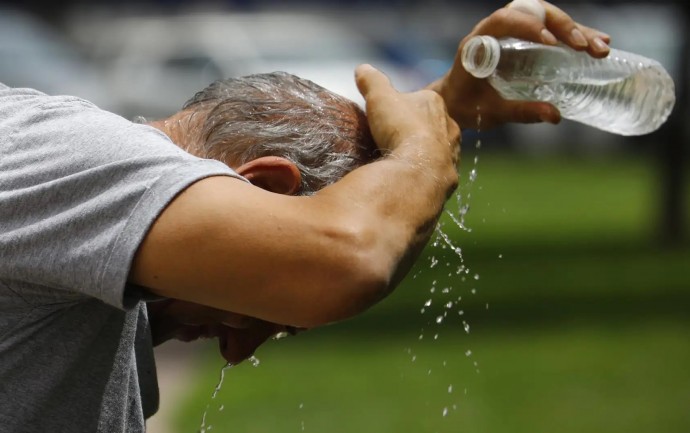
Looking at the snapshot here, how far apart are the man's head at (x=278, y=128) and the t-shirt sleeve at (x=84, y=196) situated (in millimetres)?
304

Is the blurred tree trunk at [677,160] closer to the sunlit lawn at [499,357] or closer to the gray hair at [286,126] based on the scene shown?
the sunlit lawn at [499,357]

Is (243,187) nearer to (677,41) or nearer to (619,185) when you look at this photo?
(677,41)

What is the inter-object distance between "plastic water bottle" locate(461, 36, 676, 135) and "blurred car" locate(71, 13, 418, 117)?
13.9m

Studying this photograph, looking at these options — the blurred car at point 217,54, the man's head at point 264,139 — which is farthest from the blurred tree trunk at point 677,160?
the man's head at point 264,139

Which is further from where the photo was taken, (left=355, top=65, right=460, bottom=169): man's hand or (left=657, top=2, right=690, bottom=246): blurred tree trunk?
(left=657, top=2, right=690, bottom=246): blurred tree trunk

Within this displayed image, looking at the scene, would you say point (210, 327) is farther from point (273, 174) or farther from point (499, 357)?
point (499, 357)

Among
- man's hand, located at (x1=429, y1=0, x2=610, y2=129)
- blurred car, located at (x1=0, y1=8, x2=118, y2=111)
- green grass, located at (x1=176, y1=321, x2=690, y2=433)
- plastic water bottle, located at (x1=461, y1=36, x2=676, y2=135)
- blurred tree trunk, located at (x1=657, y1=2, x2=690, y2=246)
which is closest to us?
man's hand, located at (x1=429, y1=0, x2=610, y2=129)

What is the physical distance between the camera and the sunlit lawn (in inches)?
259

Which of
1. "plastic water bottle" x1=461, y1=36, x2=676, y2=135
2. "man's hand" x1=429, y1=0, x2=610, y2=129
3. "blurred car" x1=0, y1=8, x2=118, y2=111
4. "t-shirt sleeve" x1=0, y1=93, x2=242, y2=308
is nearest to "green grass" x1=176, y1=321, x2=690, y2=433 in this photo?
"plastic water bottle" x1=461, y1=36, x2=676, y2=135

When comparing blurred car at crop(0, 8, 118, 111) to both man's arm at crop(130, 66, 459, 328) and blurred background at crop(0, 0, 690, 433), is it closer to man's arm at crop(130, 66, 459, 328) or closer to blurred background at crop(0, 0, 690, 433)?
blurred background at crop(0, 0, 690, 433)

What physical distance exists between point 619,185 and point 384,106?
16540 mm

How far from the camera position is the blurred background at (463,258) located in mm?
6797

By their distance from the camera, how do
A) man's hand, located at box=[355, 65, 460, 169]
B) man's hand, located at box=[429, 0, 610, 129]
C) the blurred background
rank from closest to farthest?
man's hand, located at box=[355, 65, 460, 169]
man's hand, located at box=[429, 0, 610, 129]
the blurred background

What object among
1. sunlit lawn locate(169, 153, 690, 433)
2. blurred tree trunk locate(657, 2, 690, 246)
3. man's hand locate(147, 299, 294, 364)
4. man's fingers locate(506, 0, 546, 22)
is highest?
man's fingers locate(506, 0, 546, 22)
